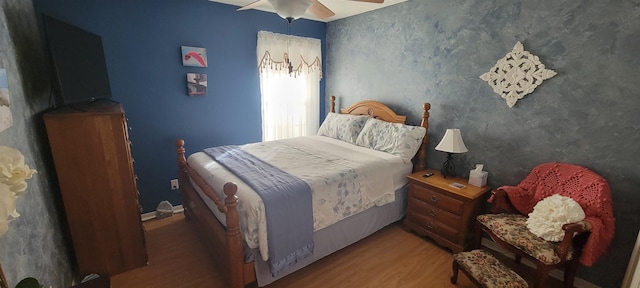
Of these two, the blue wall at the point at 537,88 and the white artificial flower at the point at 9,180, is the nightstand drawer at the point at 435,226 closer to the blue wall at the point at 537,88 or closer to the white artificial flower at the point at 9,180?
the blue wall at the point at 537,88

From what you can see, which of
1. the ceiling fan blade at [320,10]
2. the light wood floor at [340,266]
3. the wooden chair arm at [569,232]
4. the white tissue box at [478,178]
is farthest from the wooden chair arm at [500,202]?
the ceiling fan blade at [320,10]

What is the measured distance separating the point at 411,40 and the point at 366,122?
1.04 m

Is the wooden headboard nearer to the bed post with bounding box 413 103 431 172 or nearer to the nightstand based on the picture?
the bed post with bounding box 413 103 431 172

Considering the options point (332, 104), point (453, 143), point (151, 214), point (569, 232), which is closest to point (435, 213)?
point (453, 143)

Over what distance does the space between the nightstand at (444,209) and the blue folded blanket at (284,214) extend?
3.88ft

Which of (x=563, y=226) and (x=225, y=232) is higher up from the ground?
(x=563, y=226)

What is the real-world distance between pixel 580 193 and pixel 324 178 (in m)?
1.79

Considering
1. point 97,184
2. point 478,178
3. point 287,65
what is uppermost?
point 287,65

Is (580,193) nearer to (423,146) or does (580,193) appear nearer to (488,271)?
(488,271)

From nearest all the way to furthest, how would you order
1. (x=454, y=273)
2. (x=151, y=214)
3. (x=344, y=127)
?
(x=454, y=273) → (x=151, y=214) → (x=344, y=127)

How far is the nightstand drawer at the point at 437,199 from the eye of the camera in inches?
93.7

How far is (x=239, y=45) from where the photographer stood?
340cm

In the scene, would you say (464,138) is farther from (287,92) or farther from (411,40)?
(287,92)

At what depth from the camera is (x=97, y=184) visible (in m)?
1.98
